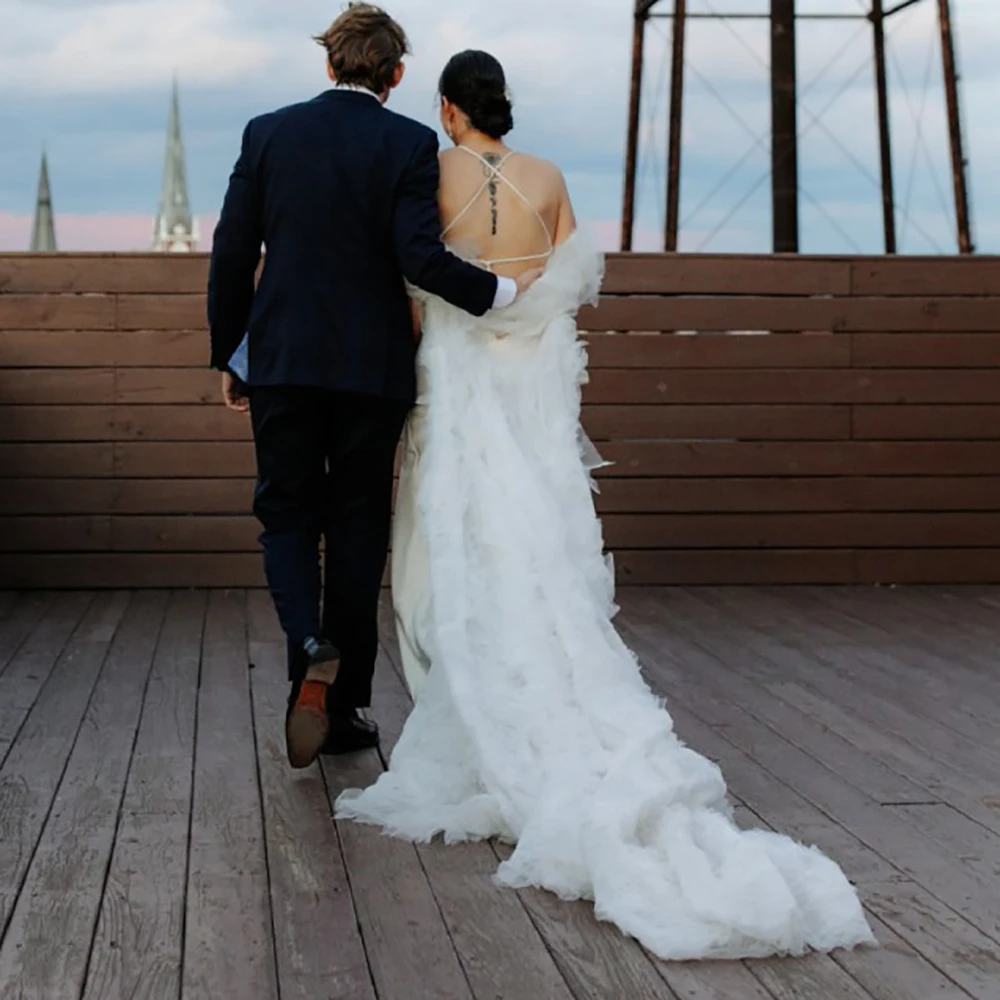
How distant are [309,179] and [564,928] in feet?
5.07

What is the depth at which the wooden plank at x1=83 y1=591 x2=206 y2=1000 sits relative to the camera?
2324mm

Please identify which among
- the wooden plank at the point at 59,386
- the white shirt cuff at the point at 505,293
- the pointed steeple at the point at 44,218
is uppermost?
the pointed steeple at the point at 44,218

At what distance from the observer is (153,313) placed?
6.25m

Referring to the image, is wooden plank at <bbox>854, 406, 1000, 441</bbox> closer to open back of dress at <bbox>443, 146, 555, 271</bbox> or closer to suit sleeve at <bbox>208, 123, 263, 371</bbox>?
open back of dress at <bbox>443, 146, 555, 271</bbox>

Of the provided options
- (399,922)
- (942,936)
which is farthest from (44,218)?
(942,936)

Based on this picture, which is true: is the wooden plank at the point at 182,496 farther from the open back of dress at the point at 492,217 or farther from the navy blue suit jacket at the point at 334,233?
the open back of dress at the point at 492,217

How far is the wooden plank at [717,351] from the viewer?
6312 mm

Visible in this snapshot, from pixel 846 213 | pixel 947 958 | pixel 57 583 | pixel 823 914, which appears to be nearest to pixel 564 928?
pixel 823 914

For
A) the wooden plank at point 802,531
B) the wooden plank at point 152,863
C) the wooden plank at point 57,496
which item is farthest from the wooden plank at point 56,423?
the wooden plank at point 152,863

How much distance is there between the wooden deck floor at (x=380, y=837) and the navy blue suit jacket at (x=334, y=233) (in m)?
0.83

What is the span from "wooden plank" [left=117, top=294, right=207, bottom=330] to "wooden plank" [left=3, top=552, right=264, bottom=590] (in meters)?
0.81

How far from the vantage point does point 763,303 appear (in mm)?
6371

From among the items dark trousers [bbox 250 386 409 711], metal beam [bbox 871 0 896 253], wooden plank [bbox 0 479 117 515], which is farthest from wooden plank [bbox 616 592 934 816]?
metal beam [bbox 871 0 896 253]

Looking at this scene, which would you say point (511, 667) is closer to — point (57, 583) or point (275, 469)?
point (275, 469)
